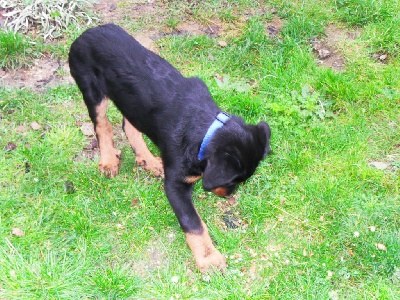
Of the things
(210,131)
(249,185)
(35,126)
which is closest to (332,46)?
(249,185)

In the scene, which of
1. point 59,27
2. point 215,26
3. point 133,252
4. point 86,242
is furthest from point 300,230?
point 59,27

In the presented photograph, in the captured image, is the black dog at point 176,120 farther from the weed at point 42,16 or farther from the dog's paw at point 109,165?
the weed at point 42,16

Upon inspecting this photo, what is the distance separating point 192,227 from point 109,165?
1.28m

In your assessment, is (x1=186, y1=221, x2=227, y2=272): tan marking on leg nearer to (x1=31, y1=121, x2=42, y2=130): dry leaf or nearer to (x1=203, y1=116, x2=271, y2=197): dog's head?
(x1=203, y1=116, x2=271, y2=197): dog's head

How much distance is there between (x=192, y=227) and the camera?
14.1 feet

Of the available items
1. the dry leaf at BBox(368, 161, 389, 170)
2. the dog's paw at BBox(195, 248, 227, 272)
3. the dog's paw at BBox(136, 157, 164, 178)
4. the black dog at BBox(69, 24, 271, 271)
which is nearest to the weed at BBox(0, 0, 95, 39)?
the black dog at BBox(69, 24, 271, 271)

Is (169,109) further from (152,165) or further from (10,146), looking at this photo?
(10,146)

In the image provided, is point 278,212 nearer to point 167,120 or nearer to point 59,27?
point 167,120

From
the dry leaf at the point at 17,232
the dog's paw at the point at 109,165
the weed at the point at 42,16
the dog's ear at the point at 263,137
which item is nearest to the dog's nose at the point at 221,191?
the dog's ear at the point at 263,137

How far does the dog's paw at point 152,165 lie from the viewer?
205 inches

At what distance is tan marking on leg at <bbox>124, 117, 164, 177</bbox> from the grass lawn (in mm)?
106

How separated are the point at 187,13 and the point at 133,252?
384cm

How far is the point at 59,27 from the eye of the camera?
21.9ft

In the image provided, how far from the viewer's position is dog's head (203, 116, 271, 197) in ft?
12.3
